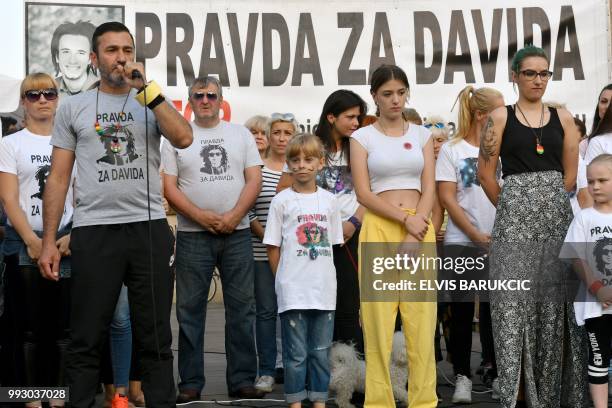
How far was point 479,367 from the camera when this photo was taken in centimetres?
784

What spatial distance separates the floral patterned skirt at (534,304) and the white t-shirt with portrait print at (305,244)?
92 cm

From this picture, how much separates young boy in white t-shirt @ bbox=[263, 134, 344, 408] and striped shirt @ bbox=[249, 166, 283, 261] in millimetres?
1151

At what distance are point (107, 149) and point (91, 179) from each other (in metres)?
0.16

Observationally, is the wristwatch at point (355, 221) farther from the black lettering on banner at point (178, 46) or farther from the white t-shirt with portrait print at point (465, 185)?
the black lettering on banner at point (178, 46)

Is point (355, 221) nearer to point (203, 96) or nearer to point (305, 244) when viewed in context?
point (305, 244)

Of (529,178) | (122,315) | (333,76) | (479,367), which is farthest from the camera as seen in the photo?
(333,76)

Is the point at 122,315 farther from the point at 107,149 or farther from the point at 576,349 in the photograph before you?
the point at 576,349

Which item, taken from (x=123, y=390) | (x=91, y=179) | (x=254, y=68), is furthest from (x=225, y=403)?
(x=254, y=68)

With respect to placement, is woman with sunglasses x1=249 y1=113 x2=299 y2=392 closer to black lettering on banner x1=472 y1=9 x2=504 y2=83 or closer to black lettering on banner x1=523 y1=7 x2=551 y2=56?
black lettering on banner x1=472 y1=9 x2=504 y2=83

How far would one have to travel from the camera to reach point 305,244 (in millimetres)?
6113

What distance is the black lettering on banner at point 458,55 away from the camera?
382 inches

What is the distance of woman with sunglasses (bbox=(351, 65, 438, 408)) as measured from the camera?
19.6ft

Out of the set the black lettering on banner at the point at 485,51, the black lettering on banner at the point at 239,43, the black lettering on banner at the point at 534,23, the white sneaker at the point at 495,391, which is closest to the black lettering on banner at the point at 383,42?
the black lettering on banner at the point at 485,51

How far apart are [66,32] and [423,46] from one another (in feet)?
10.2
